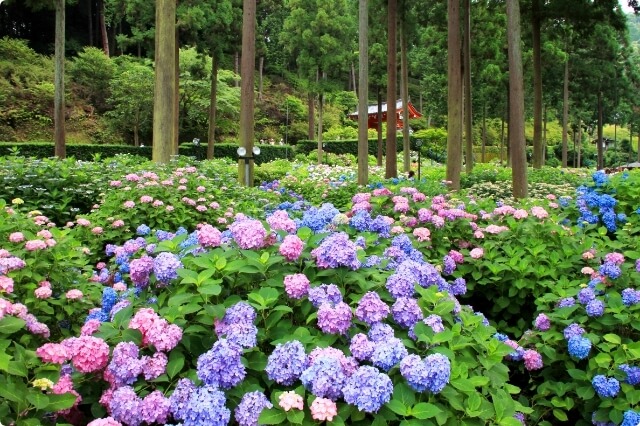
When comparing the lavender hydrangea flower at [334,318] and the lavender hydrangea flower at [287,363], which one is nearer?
the lavender hydrangea flower at [287,363]

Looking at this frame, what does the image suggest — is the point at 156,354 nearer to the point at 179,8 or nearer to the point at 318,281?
the point at 318,281

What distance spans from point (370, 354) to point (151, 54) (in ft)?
60.4

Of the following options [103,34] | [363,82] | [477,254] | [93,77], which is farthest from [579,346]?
[103,34]

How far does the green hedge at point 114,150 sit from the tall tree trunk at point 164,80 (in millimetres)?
7764

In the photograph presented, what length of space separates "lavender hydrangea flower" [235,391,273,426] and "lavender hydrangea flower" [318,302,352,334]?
32 cm

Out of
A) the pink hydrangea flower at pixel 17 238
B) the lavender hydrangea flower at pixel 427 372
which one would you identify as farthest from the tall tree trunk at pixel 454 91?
the lavender hydrangea flower at pixel 427 372

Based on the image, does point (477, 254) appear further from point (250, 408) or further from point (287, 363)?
point (250, 408)

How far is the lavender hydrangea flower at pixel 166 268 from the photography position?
6.31 feet

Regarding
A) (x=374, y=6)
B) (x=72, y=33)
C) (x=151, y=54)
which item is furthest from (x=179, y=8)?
(x=72, y=33)

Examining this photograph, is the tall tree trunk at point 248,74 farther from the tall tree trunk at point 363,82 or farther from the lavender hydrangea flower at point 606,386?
the lavender hydrangea flower at point 606,386

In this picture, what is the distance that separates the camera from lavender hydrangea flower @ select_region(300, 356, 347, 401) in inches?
59.0

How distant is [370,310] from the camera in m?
1.80

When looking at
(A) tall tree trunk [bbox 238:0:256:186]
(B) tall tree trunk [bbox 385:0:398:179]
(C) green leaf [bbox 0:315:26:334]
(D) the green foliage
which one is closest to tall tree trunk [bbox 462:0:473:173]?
(B) tall tree trunk [bbox 385:0:398:179]

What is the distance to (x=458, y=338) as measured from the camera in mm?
1953
